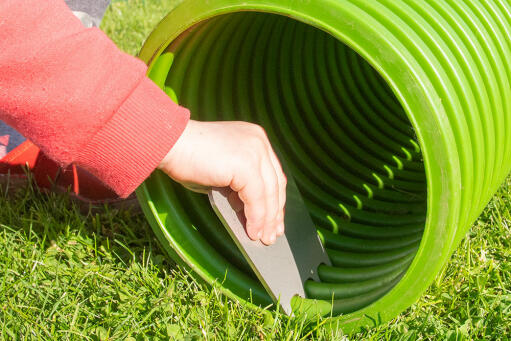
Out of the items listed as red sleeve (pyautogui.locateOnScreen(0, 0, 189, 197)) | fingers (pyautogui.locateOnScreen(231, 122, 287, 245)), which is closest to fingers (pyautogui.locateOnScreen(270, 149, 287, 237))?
fingers (pyautogui.locateOnScreen(231, 122, 287, 245))

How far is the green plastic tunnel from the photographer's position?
4.00 feet

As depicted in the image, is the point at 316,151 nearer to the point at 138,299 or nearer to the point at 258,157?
the point at 258,157

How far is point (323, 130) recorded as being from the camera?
2.22 metres

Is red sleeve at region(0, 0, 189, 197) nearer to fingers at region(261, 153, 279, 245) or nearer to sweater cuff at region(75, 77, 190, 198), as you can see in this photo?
sweater cuff at region(75, 77, 190, 198)

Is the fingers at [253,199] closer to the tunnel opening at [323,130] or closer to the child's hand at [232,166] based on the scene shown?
the child's hand at [232,166]

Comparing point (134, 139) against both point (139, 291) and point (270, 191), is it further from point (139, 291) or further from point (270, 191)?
point (139, 291)

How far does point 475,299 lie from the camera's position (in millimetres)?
1705

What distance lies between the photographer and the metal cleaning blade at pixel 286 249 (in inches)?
59.7

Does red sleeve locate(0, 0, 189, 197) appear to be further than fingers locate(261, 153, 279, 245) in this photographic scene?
No

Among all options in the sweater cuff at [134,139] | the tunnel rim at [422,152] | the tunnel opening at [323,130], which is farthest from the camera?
the tunnel opening at [323,130]

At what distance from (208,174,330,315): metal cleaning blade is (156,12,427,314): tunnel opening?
0.19ft

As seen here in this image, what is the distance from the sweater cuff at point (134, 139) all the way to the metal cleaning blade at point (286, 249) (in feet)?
0.68

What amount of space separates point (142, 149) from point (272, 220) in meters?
0.39

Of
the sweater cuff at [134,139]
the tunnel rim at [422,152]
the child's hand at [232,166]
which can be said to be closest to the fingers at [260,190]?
the child's hand at [232,166]
